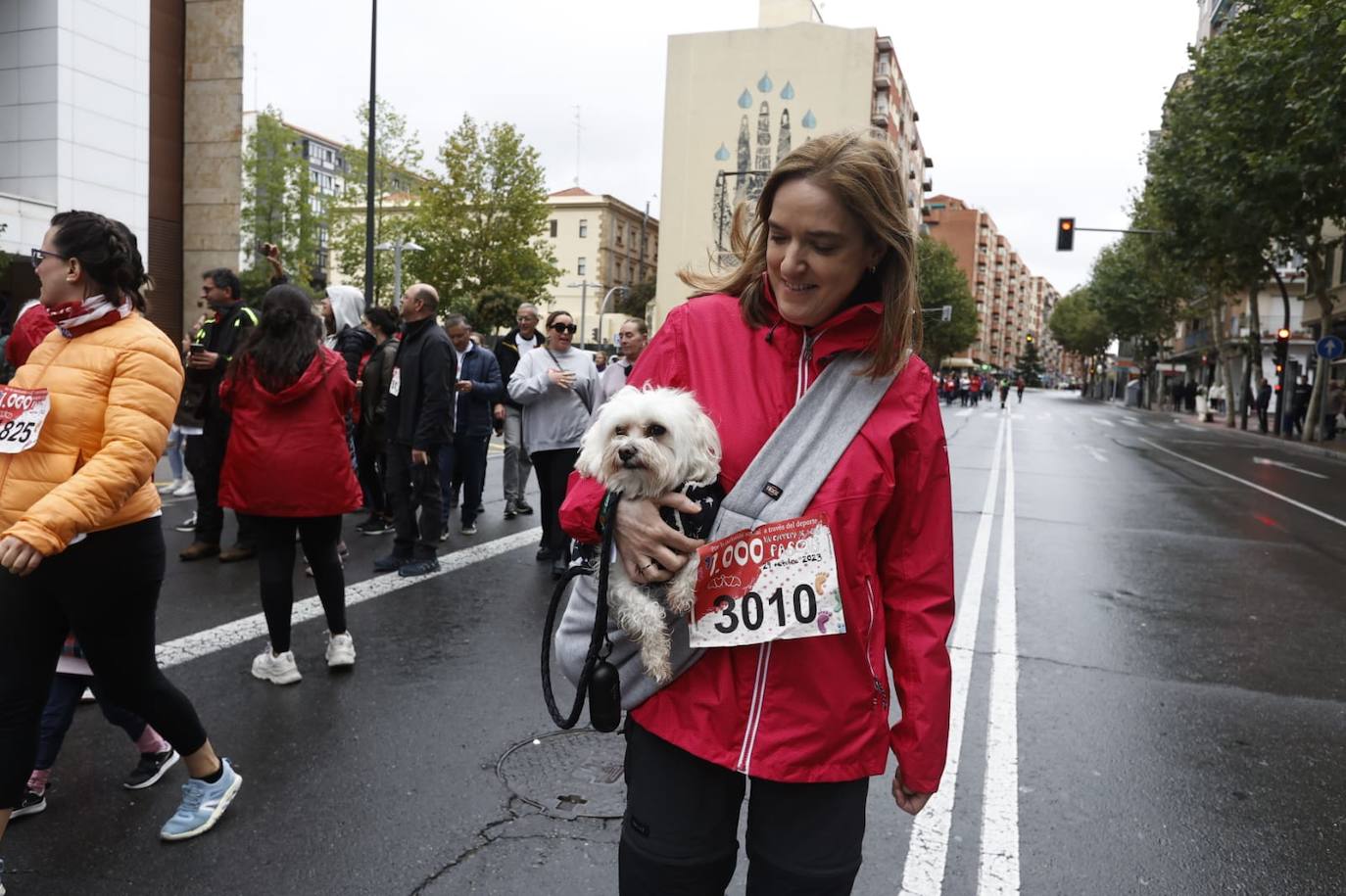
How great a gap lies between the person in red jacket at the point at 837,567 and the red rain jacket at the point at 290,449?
3025 millimetres

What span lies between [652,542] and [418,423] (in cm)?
530

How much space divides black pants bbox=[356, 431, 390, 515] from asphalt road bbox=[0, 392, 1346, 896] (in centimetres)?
106

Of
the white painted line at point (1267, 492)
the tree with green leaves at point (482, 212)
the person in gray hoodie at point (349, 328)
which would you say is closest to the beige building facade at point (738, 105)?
the tree with green leaves at point (482, 212)

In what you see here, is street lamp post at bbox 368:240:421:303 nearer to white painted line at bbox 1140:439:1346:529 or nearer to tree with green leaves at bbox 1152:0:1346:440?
Result: tree with green leaves at bbox 1152:0:1346:440

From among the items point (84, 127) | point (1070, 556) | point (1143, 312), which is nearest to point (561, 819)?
point (1070, 556)

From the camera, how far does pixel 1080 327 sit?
97.7 m

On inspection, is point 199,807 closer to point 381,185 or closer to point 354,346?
point 354,346

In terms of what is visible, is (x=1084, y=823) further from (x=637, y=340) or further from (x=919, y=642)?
(x=637, y=340)

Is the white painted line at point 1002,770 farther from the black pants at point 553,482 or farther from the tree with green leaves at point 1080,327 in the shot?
the tree with green leaves at point 1080,327

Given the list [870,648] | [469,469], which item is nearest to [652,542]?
[870,648]

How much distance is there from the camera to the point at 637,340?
860cm

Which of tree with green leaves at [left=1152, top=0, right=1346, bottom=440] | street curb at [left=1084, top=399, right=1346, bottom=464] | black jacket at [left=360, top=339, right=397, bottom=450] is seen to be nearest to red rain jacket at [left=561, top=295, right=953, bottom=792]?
black jacket at [left=360, top=339, right=397, bottom=450]

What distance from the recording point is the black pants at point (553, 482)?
7.27 metres

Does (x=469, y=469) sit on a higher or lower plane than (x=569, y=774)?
higher
